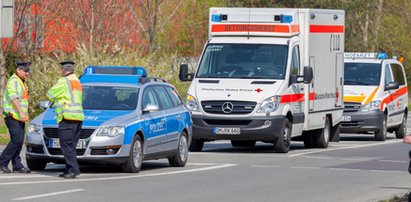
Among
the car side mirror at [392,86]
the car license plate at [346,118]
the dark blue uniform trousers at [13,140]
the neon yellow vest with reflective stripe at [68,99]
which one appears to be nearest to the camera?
the neon yellow vest with reflective stripe at [68,99]

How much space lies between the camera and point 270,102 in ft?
72.7

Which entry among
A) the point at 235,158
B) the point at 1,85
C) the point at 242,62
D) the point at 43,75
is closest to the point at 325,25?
the point at 242,62

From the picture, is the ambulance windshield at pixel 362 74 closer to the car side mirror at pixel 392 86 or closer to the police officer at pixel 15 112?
the car side mirror at pixel 392 86

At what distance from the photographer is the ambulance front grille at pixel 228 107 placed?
22.2 metres

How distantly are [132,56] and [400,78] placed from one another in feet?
27.0

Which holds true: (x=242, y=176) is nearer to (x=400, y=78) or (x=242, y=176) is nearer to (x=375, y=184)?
(x=375, y=184)

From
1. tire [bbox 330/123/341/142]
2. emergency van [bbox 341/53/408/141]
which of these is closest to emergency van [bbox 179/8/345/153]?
tire [bbox 330/123/341/142]

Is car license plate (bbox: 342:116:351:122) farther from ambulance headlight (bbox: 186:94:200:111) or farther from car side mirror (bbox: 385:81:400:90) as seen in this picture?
ambulance headlight (bbox: 186:94:200:111)

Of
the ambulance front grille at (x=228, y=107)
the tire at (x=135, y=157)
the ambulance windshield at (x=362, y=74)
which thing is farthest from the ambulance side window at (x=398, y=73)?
the tire at (x=135, y=157)

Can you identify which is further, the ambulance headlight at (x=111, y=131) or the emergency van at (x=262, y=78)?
the emergency van at (x=262, y=78)

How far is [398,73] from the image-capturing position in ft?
104

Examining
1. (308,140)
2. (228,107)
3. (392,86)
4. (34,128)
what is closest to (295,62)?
(228,107)

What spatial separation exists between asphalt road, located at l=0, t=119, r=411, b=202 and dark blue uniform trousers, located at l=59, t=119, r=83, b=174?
0.23m

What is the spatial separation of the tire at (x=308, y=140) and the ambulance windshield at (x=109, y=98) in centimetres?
820
